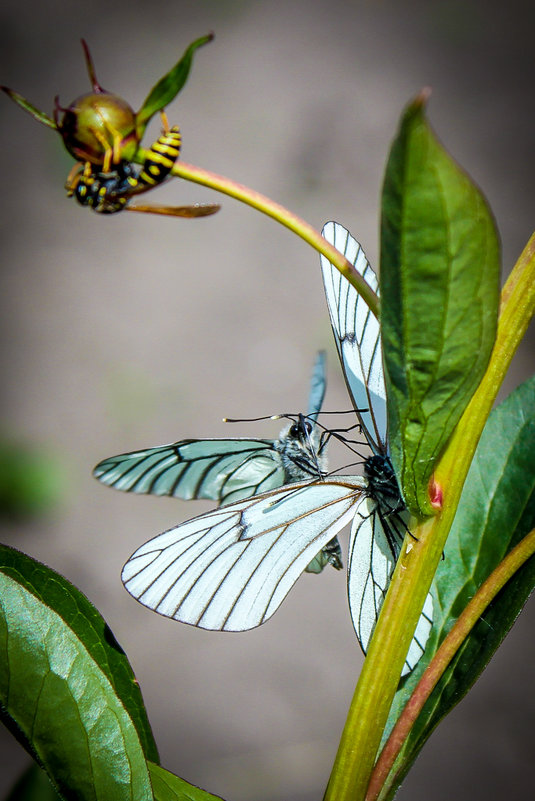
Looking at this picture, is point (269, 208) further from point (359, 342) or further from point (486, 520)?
point (486, 520)

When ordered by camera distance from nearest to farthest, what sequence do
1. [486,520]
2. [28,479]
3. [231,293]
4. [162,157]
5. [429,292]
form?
1. [429,292]
2. [162,157]
3. [486,520]
4. [28,479]
5. [231,293]

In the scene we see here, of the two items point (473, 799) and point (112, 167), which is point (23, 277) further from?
point (112, 167)

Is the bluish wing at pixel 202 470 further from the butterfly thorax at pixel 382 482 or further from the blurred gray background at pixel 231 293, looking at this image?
the blurred gray background at pixel 231 293

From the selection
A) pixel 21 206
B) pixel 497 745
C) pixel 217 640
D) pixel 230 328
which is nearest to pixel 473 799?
pixel 497 745

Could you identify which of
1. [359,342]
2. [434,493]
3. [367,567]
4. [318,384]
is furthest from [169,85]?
[318,384]

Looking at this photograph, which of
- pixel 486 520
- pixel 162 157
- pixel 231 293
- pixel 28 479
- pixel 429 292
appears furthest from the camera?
pixel 231 293

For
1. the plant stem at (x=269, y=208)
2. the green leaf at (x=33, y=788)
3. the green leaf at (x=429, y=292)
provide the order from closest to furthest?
the green leaf at (x=429, y=292), the plant stem at (x=269, y=208), the green leaf at (x=33, y=788)

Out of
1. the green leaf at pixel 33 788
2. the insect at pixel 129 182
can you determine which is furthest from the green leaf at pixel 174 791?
the insect at pixel 129 182
